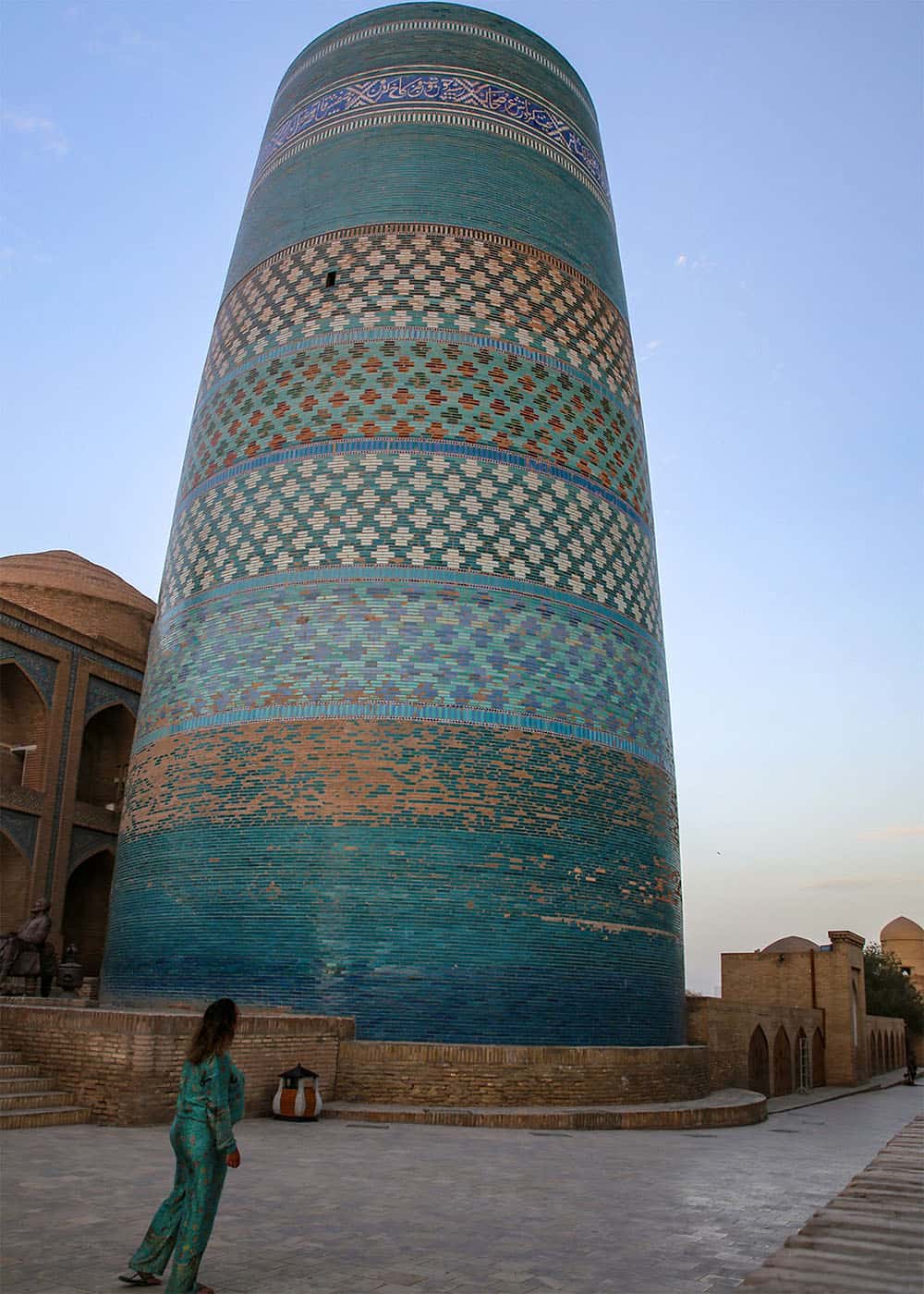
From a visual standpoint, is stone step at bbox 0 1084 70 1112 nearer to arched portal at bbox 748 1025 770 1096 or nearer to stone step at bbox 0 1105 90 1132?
stone step at bbox 0 1105 90 1132

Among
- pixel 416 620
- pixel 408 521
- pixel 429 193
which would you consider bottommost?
pixel 416 620

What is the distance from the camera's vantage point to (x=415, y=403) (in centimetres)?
1099

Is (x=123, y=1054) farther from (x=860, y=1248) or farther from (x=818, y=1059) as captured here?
(x=818, y=1059)

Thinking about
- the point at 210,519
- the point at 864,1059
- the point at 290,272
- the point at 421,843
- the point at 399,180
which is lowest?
the point at 864,1059

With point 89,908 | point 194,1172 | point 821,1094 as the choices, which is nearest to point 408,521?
point 194,1172

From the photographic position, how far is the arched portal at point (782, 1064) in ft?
48.9

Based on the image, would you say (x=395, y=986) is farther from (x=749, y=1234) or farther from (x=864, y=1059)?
(x=864, y=1059)

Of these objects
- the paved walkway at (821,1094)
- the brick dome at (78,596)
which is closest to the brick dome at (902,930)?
the paved walkway at (821,1094)

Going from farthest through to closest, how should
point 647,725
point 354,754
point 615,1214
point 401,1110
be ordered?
point 647,725 < point 354,754 < point 401,1110 < point 615,1214

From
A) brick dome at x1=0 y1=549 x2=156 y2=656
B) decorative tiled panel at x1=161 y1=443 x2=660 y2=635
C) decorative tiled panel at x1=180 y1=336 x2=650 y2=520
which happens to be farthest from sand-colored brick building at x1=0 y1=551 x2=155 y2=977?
decorative tiled panel at x1=180 y1=336 x2=650 y2=520

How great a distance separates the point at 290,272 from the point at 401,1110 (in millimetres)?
8524

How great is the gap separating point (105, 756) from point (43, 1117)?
400 inches

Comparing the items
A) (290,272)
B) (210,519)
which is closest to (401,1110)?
(210,519)

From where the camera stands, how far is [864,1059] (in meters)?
19.9
